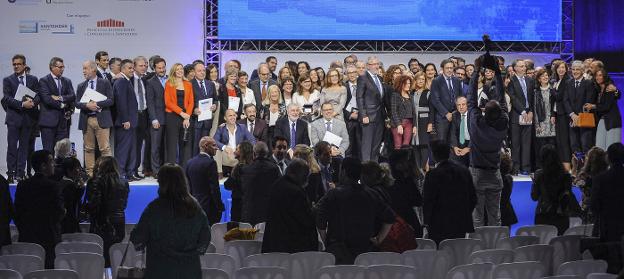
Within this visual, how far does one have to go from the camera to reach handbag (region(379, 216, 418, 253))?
8.27m

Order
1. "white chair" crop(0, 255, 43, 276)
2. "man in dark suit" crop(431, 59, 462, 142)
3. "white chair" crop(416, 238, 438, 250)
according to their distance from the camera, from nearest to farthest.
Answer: "white chair" crop(0, 255, 43, 276), "white chair" crop(416, 238, 438, 250), "man in dark suit" crop(431, 59, 462, 142)

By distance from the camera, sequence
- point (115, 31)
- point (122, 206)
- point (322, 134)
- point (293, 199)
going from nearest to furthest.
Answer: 1. point (293, 199)
2. point (122, 206)
3. point (322, 134)
4. point (115, 31)

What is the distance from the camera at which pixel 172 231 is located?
6.83 metres

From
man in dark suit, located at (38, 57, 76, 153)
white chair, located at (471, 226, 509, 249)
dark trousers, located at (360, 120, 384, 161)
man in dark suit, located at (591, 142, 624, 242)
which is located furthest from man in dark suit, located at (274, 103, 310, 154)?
man in dark suit, located at (591, 142, 624, 242)

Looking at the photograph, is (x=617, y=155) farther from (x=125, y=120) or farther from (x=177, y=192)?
(x=125, y=120)

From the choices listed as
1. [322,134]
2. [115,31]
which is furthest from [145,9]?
[322,134]

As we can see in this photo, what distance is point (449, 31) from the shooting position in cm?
1775

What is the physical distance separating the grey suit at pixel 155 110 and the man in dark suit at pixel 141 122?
0.14m

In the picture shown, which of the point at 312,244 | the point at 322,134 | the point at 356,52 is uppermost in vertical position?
the point at 356,52

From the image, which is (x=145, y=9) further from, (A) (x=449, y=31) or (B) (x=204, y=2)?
(A) (x=449, y=31)

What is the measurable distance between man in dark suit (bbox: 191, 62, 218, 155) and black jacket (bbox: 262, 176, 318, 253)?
21.6 ft

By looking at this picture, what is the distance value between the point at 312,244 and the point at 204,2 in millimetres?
9734

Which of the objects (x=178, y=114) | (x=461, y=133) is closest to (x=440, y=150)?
(x=461, y=133)

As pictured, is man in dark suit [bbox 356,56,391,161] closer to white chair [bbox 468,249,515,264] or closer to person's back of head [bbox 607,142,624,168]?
person's back of head [bbox 607,142,624,168]
